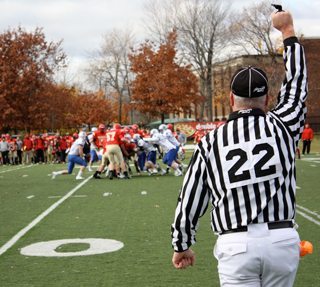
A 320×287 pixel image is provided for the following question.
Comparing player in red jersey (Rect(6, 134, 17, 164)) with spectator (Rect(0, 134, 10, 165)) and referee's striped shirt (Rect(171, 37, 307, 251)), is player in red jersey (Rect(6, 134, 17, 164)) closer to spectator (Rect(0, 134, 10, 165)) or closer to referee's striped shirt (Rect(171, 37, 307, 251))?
spectator (Rect(0, 134, 10, 165))

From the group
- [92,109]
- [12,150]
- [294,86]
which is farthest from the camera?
[92,109]

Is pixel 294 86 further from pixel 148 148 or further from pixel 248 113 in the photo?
pixel 148 148

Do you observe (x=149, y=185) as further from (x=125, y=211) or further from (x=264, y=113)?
(x=264, y=113)

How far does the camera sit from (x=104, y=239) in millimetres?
8336

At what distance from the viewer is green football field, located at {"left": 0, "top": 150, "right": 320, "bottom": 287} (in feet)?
20.3

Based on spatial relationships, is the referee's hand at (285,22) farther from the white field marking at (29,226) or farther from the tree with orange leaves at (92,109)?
the tree with orange leaves at (92,109)

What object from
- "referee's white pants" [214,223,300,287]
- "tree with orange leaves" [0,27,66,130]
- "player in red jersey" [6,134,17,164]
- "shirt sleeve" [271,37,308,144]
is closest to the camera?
"referee's white pants" [214,223,300,287]

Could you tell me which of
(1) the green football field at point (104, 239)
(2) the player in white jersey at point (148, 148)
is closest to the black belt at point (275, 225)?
(1) the green football field at point (104, 239)

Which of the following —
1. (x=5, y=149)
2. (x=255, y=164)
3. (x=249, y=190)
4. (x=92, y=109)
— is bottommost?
(x=5, y=149)

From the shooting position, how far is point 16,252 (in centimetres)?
756

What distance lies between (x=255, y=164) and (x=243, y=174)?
8 cm

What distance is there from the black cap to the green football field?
126 inches

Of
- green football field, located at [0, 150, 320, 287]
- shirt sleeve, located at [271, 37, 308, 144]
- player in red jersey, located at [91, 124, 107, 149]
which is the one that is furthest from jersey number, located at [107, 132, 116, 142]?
shirt sleeve, located at [271, 37, 308, 144]

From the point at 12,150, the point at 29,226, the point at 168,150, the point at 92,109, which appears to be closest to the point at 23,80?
the point at 12,150
